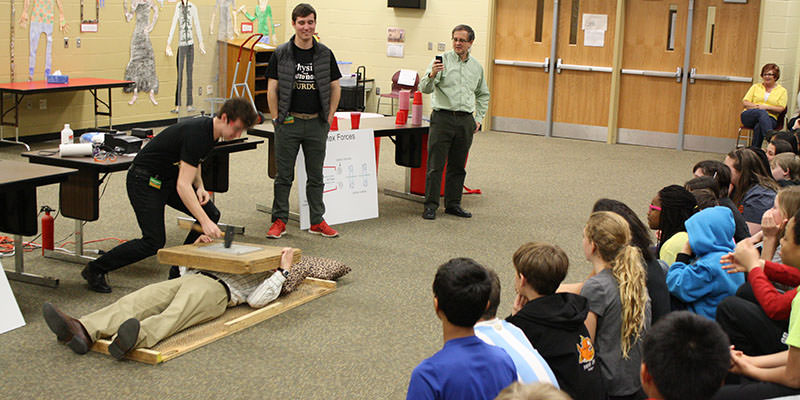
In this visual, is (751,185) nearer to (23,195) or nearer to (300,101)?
(300,101)

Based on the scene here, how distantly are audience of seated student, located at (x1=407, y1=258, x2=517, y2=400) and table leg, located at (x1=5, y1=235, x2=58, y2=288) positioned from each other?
10.8 feet

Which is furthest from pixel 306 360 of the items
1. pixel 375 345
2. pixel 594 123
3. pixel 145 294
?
pixel 594 123

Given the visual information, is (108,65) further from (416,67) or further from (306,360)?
(306,360)

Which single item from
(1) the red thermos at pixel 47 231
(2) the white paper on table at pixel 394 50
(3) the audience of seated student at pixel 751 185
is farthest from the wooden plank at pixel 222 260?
(2) the white paper on table at pixel 394 50

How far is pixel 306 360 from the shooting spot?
3.95 m

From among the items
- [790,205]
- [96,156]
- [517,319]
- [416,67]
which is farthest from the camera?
[416,67]

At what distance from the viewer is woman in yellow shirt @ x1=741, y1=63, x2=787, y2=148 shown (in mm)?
9328

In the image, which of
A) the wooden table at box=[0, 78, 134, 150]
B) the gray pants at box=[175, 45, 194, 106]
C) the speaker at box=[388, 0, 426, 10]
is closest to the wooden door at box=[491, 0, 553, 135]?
the speaker at box=[388, 0, 426, 10]

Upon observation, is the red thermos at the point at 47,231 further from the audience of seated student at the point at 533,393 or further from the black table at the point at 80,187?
the audience of seated student at the point at 533,393

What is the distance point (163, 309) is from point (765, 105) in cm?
768

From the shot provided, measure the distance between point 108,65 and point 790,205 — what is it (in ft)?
28.3

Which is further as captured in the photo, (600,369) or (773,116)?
(773,116)

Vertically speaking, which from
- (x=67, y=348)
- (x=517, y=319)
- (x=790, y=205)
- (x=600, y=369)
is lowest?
(x=67, y=348)

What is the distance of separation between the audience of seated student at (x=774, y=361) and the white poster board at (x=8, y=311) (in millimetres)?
3255
